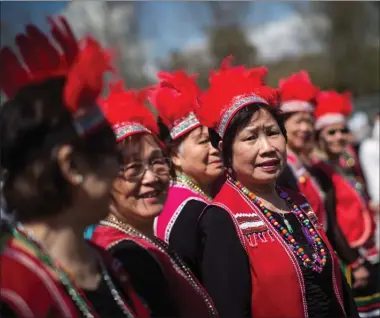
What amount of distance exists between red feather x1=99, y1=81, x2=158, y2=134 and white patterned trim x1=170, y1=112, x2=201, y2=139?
0.65 m

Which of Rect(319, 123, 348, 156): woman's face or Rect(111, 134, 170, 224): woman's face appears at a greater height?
Rect(111, 134, 170, 224): woman's face

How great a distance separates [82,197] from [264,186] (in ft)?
3.30

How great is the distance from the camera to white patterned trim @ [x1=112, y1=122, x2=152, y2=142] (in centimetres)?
229

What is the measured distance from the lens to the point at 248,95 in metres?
2.48

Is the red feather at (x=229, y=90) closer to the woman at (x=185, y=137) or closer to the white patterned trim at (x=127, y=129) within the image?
the white patterned trim at (x=127, y=129)

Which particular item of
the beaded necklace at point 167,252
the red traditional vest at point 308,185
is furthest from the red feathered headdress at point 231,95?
the red traditional vest at point 308,185

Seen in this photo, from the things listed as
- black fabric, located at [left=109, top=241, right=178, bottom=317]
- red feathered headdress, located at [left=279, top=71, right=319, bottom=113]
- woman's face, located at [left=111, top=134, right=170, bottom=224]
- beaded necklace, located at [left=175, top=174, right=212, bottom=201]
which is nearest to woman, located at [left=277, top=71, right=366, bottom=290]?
red feathered headdress, located at [left=279, top=71, right=319, bottom=113]

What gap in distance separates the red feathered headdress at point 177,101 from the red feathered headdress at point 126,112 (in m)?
0.62

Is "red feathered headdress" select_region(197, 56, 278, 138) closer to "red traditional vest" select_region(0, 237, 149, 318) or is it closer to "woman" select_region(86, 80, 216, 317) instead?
"woman" select_region(86, 80, 216, 317)

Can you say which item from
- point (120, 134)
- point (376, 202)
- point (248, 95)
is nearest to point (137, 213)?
point (120, 134)

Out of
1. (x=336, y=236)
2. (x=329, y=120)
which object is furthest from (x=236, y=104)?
(x=329, y=120)

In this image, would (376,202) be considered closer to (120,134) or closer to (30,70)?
(120,134)

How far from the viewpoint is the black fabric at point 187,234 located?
245 cm

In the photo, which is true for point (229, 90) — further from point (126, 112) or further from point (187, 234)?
point (187, 234)
